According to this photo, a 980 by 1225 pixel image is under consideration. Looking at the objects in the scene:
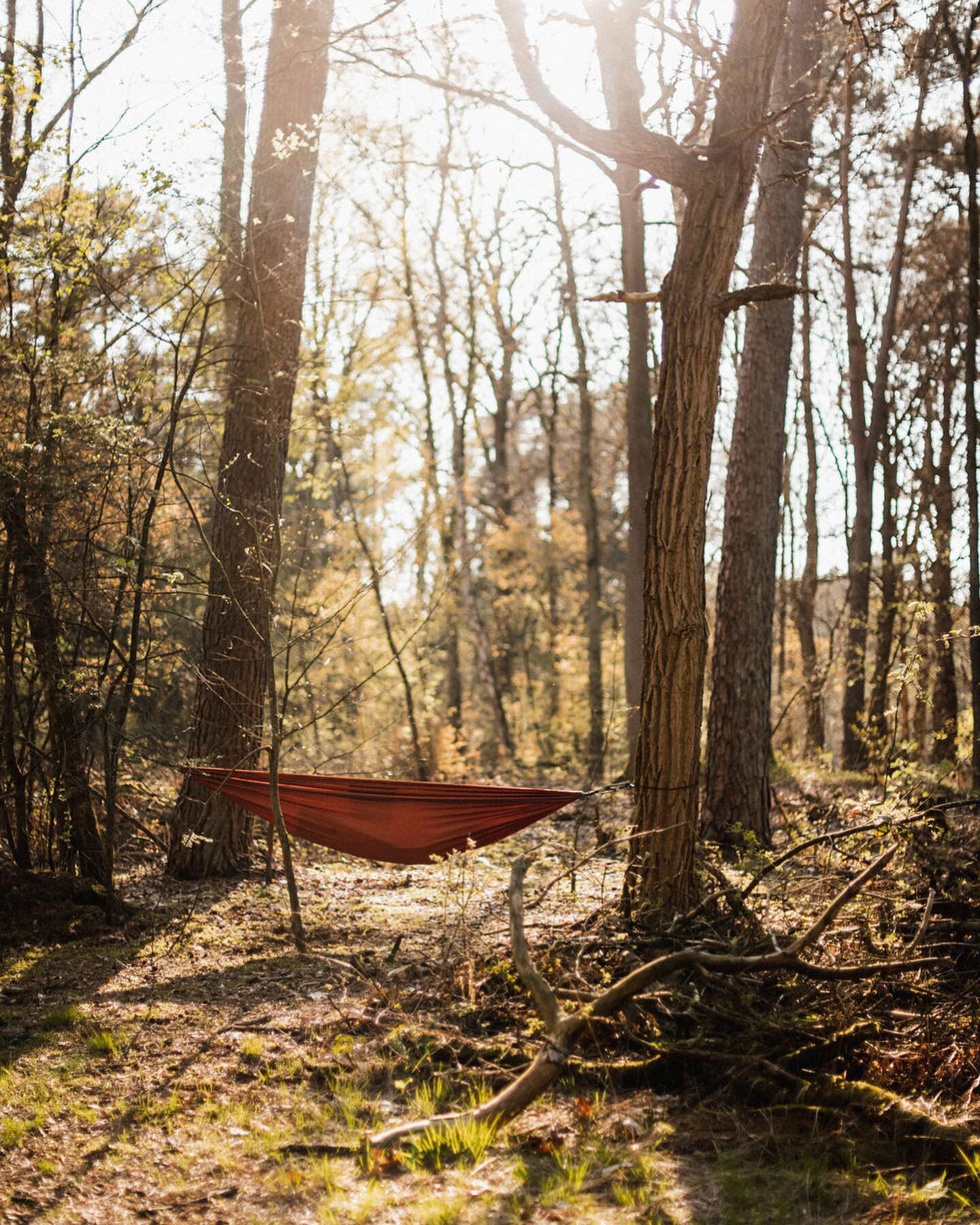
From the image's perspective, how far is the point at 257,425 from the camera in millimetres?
4797

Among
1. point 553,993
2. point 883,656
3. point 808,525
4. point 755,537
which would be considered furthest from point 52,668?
point 808,525

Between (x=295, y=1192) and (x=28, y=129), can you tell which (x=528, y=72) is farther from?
Answer: (x=295, y=1192)

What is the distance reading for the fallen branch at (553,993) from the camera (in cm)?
212

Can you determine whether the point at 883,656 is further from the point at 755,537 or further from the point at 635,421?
the point at 755,537

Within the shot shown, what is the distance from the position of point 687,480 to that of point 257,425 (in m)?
2.35

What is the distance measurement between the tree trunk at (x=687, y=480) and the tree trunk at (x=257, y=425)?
5.59 ft

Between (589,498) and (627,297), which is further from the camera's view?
(589,498)

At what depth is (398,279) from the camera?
11.2 metres

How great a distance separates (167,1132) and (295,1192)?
44cm

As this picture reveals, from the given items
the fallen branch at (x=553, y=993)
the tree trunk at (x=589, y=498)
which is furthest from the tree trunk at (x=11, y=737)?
the tree trunk at (x=589, y=498)

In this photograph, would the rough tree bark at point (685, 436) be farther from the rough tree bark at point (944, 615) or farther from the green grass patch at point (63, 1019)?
the rough tree bark at point (944, 615)

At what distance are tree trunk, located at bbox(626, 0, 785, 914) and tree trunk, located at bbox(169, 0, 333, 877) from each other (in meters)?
1.70

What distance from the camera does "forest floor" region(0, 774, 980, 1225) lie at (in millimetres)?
2045

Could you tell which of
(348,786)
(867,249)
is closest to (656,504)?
Answer: (348,786)
